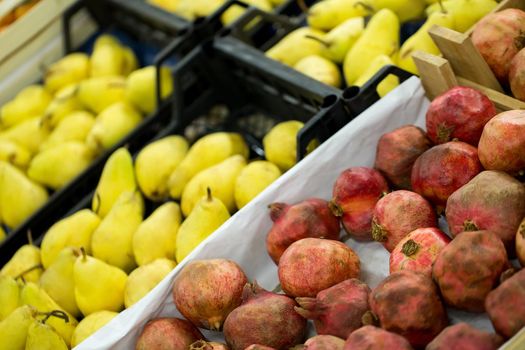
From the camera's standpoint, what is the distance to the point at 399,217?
4.25 feet

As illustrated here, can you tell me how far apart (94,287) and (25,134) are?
98 centimetres

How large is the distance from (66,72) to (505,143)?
175 centimetres

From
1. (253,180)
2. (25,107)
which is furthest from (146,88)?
(253,180)

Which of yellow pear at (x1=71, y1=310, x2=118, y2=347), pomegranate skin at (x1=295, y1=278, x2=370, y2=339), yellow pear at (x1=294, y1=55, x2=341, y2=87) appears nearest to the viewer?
pomegranate skin at (x1=295, y1=278, x2=370, y2=339)

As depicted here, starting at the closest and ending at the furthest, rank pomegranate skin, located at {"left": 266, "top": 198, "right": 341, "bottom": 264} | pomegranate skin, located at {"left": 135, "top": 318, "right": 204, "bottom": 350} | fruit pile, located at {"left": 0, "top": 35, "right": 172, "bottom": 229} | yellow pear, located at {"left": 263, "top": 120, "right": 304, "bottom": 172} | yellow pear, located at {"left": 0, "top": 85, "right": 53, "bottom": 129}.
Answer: pomegranate skin, located at {"left": 135, "top": 318, "right": 204, "bottom": 350}
pomegranate skin, located at {"left": 266, "top": 198, "right": 341, "bottom": 264}
yellow pear, located at {"left": 263, "top": 120, "right": 304, "bottom": 172}
fruit pile, located at {"left": 0, "top": 35, "right": 172, "bottom": 229}
yellow pear, located at {"left": 0, "top": 85, "right": 53, "bottom": 129}

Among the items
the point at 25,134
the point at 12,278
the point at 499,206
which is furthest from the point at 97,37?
the point at 499,206

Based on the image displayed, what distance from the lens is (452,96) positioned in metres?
1.38

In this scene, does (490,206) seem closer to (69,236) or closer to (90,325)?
(90,325)

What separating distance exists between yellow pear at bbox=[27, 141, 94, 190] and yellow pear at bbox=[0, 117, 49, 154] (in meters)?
0.19

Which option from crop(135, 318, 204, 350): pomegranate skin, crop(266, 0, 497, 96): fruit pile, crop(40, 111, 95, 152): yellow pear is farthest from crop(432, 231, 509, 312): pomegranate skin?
crop(40, 111, 95, 152): yellow pear

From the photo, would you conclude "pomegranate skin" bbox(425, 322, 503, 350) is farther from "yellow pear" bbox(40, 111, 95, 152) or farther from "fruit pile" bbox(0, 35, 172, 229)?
"yellow pear" bbox(40, 111, 95, 152)

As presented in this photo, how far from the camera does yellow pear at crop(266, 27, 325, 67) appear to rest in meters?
→ 2.07

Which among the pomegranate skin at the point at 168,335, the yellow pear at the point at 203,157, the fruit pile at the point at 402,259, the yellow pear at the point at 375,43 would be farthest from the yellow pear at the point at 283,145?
the pomegranate skin at the point at 168,335

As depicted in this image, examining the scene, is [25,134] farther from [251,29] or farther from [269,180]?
[269,180]
